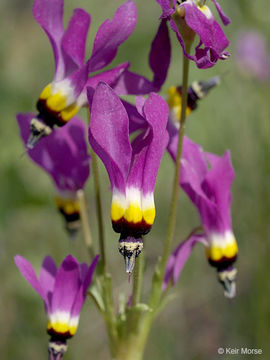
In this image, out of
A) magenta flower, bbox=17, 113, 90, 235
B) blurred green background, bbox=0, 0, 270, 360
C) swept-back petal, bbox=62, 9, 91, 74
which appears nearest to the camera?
swept-back petal, bbox=62, 9, 91, 74

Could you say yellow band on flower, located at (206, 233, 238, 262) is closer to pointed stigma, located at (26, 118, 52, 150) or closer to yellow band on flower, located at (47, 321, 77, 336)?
yellow band on flower, located at (47, 321, 77, 336)

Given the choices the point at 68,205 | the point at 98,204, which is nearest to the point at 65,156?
the point at 68,205

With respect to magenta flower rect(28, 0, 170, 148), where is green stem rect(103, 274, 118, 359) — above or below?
below

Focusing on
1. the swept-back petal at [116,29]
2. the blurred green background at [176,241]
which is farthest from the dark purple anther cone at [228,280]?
the blurred green background at [176,241]

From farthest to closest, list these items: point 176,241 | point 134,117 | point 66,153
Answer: point 176,241, point 66,153, point 134,117

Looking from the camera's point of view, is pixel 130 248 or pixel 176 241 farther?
pixel 176 241

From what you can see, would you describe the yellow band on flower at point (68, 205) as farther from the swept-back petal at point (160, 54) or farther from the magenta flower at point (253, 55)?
the magenta flower at point (253, 55)

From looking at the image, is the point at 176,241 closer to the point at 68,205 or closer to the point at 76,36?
the point at 68,205

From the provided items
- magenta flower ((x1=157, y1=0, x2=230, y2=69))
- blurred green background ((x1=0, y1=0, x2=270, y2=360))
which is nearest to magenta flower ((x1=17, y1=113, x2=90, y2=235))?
magenta flower ((x1=157, y1=0, x2=230, y2=69))
